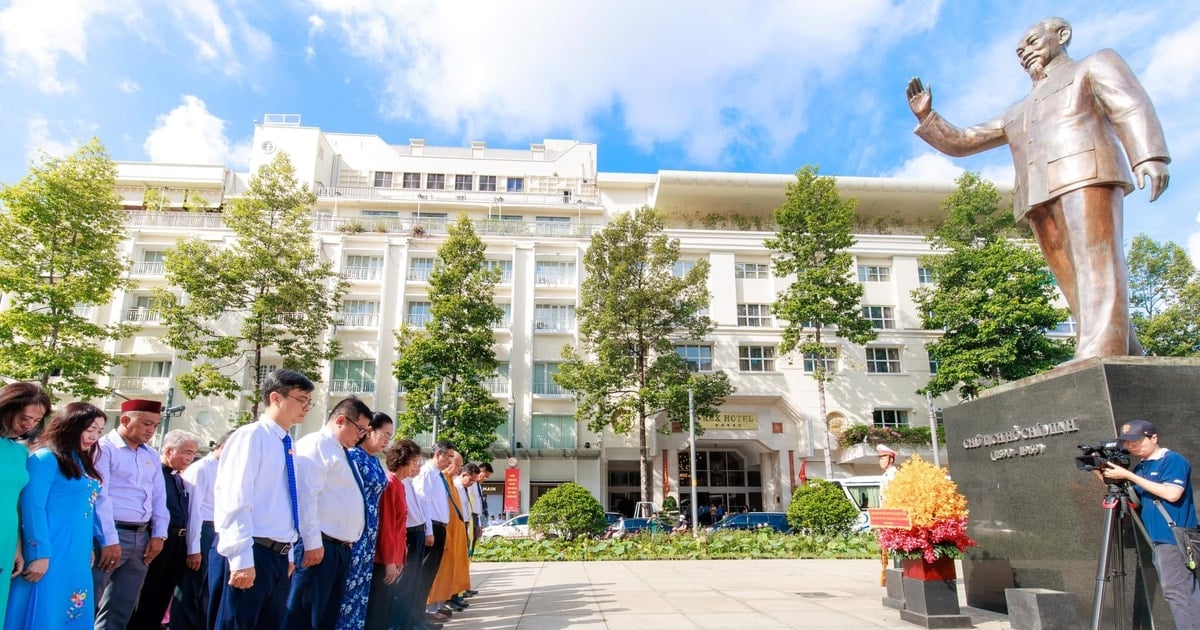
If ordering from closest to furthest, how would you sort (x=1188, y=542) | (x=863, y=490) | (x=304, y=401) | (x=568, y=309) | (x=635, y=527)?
(x=304, y=401)
(x=1188, y=542)
(x=863, y=490)
(x=635, y=527)
(x=568, y=309)

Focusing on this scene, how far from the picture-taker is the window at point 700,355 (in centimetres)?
2850

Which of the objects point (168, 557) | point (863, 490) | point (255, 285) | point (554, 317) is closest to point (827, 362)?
point (863, 490)

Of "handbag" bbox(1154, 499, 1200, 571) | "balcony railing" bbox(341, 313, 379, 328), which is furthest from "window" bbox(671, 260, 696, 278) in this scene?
"handbag" bbox(1154, 499, 1200, 571)

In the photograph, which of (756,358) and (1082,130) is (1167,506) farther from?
(756,358)

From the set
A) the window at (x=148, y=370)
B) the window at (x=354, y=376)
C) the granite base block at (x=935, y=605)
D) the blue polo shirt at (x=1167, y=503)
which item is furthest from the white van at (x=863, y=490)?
the window at (x=148, y=370)

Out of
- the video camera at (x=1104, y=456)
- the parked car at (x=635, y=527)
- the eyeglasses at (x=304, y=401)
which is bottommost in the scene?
the parked car at (x=635, y=527)

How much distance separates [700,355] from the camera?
28703mm

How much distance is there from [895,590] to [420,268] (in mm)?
27476

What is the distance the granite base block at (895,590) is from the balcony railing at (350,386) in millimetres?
25441

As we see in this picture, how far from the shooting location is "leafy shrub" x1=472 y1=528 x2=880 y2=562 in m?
13.0

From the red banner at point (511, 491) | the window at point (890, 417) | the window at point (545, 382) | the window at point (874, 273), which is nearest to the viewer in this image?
the red banner at point (511, 491)

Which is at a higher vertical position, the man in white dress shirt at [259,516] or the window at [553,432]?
the window at [553,432]

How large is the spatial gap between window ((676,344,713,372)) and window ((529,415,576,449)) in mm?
5734

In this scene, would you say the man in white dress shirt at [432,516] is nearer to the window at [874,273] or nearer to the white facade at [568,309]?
the white facade at [568,309]
